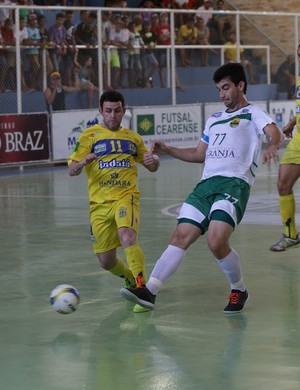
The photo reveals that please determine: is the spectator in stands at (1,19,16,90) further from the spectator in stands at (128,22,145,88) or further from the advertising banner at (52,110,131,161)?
the spectator in stands at (128,22,145,88)

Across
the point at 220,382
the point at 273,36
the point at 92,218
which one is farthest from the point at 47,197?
the point at 273,36

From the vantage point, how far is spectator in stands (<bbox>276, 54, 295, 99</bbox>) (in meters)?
31.8

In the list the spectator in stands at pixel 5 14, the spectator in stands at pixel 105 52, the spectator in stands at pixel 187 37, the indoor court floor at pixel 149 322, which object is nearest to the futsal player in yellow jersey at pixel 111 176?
the indoor court floor at pixel 149 322

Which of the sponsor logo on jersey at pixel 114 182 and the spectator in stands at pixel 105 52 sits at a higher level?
the spectator in stands at pixel 105 52

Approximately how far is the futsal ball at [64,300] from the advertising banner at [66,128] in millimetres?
15320

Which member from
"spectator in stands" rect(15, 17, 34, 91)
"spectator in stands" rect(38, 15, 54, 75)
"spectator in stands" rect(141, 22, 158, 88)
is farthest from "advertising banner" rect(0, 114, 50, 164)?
"spectator in stands" rect(141, 22, 158, 88)

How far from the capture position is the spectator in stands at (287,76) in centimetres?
3178

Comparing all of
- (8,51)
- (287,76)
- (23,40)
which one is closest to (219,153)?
(8,51)

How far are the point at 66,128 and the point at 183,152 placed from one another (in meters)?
15.3

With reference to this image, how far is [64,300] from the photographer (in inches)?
335

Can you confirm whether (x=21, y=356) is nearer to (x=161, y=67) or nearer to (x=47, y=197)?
(x=47, y=197)

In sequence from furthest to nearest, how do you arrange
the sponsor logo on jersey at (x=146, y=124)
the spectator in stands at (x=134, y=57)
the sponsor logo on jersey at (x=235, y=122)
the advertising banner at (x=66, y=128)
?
1. the spectator in stands at (x=134, y=57)
2. the sponsor logo on jersey at (x=146, y=124)
3. the advertising banner at (x=66, y=128)
4. the sponsor logo on jersey at (x=235, y=122)

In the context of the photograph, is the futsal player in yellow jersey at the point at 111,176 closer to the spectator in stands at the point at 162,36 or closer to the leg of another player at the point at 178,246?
Result: the leg of another player at the point at 178,246

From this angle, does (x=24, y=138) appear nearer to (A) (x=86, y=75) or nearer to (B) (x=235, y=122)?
(A) (x=86, y=75)
